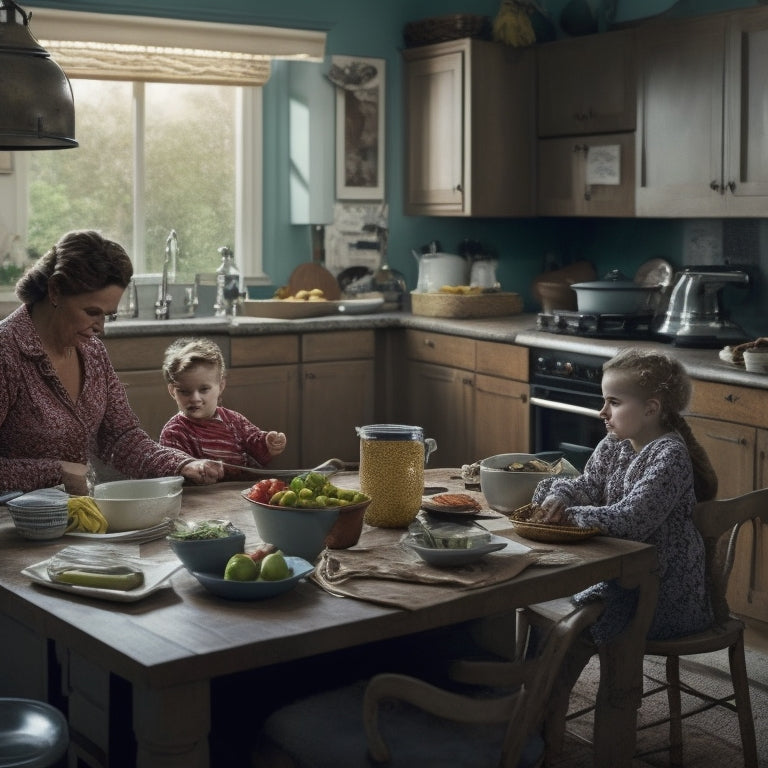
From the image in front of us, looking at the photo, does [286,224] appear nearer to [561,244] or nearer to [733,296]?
[561,244]

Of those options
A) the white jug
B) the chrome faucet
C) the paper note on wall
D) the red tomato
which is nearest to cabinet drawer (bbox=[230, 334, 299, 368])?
the chrome faucet

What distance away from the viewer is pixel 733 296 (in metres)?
5.04

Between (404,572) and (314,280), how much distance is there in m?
3.91

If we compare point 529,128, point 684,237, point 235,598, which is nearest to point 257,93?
point 529,128

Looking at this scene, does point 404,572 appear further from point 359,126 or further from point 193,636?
point 359,126

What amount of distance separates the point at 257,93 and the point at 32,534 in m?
3.86

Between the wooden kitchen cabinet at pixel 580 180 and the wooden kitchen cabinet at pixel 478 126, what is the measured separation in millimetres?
101

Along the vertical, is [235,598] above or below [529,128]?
below

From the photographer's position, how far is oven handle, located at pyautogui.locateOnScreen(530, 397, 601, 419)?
4.62 metres

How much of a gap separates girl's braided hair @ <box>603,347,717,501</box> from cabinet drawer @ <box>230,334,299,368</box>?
2.72m

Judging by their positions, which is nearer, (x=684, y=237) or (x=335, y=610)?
(x=335, y=610)

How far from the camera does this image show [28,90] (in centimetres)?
230

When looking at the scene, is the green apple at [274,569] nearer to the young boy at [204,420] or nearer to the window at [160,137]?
the young boy at [204,420]

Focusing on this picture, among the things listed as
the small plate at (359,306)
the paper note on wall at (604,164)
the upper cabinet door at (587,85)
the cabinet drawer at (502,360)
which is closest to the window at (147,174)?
the small plate at (359,306)
